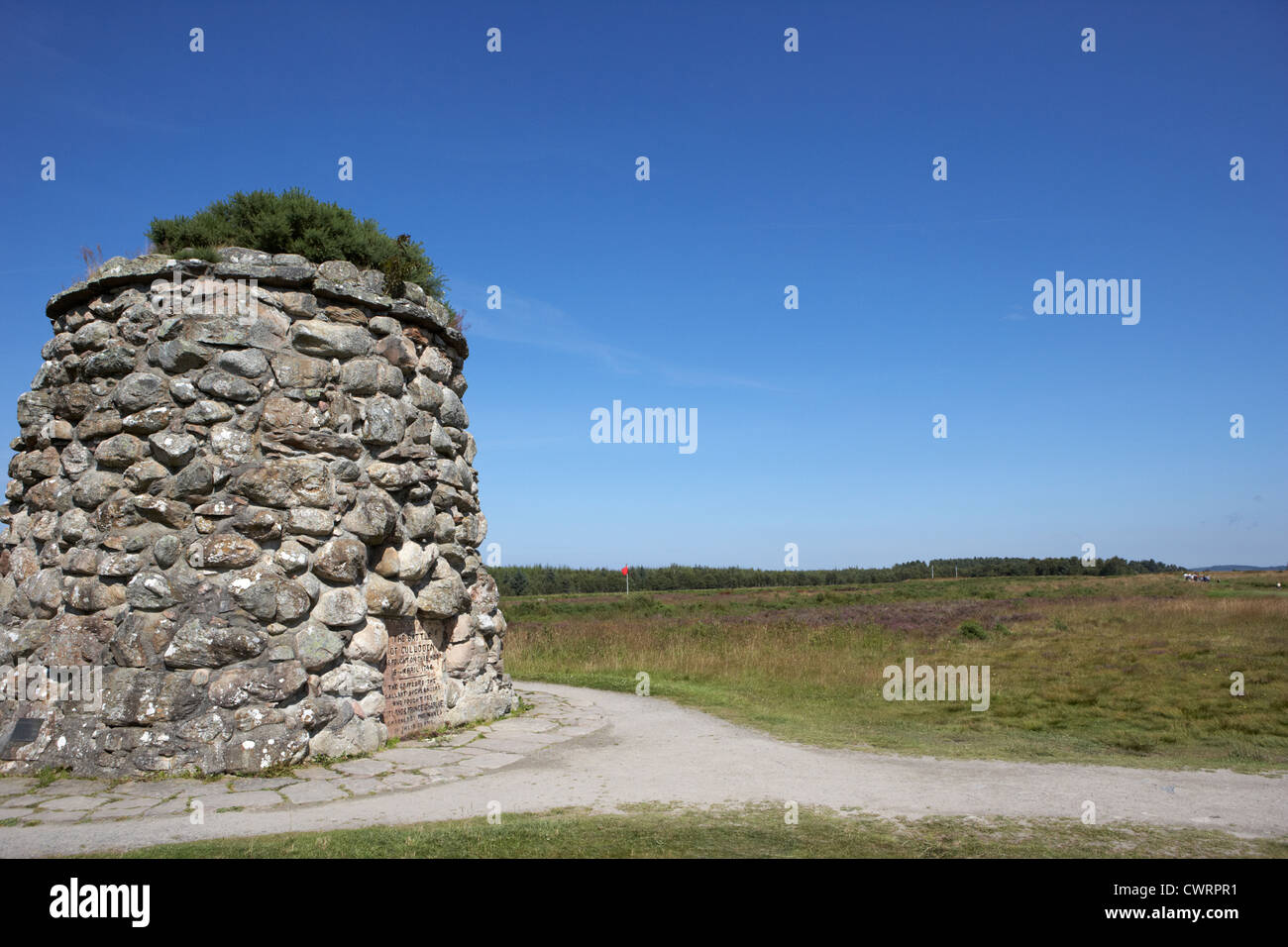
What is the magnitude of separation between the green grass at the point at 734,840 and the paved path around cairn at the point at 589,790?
1.11 ft

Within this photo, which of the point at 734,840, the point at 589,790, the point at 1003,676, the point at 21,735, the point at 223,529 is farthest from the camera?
the point at 1003,676

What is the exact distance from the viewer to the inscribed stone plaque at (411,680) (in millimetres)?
8758

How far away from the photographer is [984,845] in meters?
A: 5.19

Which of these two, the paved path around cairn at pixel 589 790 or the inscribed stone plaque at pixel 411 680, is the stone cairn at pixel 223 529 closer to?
the inscribed stone plaque at pixel 411 680

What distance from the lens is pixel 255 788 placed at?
666 cm

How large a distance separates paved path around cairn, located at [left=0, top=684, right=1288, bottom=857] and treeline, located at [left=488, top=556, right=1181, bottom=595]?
72589mm

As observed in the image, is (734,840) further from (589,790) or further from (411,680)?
(411,680)

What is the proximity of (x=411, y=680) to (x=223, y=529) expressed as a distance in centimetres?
268

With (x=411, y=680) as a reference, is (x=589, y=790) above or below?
below

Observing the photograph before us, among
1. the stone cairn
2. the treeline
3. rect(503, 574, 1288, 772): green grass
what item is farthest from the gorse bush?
the treeline

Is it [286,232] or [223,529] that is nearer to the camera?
[223,529]

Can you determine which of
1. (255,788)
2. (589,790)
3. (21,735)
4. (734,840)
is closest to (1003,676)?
(589,790)
